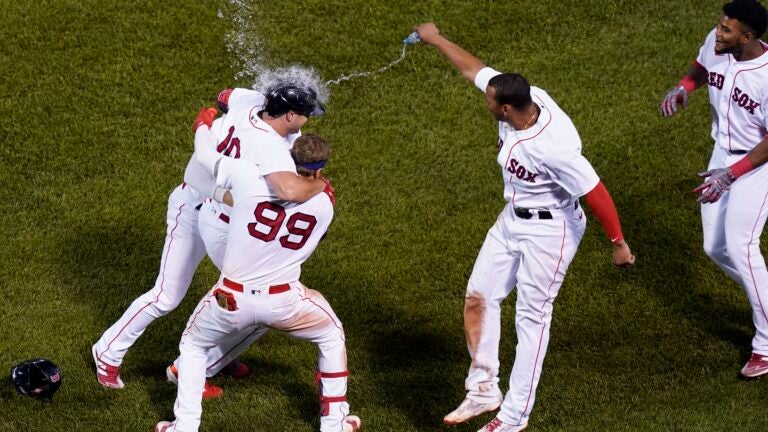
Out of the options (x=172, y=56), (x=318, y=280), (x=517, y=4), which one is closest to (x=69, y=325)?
(x=318, y=280)

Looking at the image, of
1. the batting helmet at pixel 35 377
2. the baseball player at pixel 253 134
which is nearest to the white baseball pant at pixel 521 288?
the baseball player at pixel 253 134

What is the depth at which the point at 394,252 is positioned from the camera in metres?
9.76

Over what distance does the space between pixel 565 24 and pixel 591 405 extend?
197 inches

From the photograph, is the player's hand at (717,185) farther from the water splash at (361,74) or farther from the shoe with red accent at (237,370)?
the water splash at (361,74)

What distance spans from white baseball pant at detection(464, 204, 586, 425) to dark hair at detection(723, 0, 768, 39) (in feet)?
5.57

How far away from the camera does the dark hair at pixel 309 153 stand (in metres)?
6.79

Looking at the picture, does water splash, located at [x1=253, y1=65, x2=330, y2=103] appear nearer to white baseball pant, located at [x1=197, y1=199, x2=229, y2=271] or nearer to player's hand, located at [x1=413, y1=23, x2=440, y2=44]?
player's hand, located at [x1=413, y1=23, x2=440, y2=44]

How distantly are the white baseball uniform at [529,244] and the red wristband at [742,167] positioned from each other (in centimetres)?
109

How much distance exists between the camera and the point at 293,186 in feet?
22.2

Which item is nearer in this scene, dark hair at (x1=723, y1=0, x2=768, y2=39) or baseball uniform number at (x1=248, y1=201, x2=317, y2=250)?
baseball uniform number at (x1=248, y1=201, x2=317, y2=250)

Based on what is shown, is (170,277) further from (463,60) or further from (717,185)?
(717,185)

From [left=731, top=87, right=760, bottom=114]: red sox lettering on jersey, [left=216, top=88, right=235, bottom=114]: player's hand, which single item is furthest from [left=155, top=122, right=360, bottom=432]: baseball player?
[left=731, top=87, right=760, bottom=114]: red sox lettering on jersey

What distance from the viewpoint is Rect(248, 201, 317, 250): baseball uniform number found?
22.5 feet

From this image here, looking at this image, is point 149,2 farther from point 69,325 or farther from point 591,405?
point 591,405
